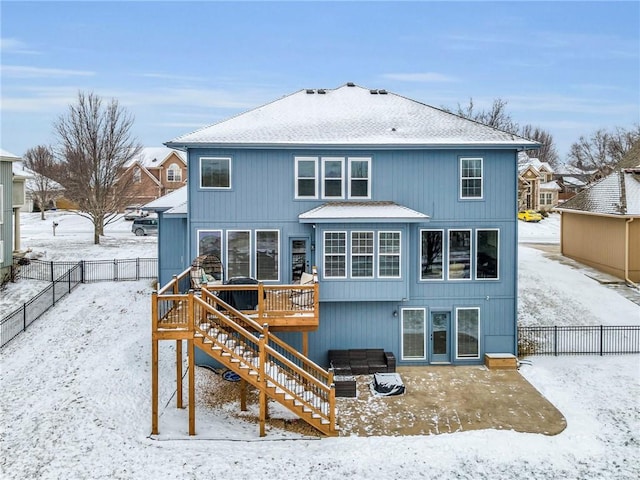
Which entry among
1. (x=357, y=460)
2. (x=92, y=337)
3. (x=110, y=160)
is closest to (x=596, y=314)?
(x=357, y=460)

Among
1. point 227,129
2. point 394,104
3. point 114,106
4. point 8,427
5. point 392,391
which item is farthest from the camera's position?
point 114,106

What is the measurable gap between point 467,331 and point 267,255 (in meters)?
7.16

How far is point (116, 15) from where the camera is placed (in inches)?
1358

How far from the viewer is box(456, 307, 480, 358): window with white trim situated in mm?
15625

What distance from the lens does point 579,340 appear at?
1684 cm

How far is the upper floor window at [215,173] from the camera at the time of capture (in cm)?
1507

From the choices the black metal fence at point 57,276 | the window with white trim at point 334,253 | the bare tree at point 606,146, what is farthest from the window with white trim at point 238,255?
the bare tree at point 606,146

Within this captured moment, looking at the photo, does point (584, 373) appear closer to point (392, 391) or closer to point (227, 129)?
point (392, 391)

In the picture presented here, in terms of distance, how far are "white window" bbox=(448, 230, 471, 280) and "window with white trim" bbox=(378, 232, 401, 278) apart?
6.93ft

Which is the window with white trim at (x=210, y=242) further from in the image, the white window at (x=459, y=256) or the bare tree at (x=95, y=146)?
the bare tree at (x=95, y=146)

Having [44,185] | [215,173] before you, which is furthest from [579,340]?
[44,185]

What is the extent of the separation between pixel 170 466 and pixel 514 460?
711 cm

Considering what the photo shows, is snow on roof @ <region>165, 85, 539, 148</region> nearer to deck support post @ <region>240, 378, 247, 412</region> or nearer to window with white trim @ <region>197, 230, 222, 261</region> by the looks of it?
window with white trim @ <region>197, 230, 222, 261</region>

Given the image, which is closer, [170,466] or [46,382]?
[170,466]
